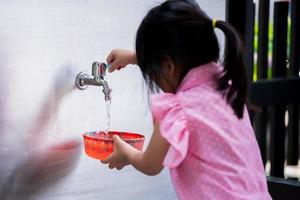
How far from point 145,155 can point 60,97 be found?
315 millimetres

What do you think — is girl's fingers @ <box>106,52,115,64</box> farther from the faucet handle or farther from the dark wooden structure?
the dark wooden structure

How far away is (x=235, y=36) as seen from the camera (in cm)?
138

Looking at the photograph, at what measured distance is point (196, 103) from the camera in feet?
4.54

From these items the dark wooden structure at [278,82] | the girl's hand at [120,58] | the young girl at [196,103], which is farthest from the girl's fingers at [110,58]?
the dark wooden structure at [278,82]

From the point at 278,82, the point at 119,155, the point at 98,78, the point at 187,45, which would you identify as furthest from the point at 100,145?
the point at 278,82

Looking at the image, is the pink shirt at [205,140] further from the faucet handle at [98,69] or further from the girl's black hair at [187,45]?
the faucet handle at [98,69]

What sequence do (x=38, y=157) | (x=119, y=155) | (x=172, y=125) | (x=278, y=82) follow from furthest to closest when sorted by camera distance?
(x=278, y=82) → (x=38, y=157) → (x=119, y=155) → (x=172, y=125)

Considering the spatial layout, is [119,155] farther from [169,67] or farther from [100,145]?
[169,67]

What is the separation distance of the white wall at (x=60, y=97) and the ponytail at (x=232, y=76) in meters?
0.40

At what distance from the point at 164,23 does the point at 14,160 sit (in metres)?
0.49

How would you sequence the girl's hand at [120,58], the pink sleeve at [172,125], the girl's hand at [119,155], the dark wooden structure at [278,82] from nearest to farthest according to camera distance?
the pink sleeve at [172,125] < the girl's hand at [119,155] < the girl's hand at [120,58] < the dark wooden structure at [278,82]

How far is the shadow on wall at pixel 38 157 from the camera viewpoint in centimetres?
154

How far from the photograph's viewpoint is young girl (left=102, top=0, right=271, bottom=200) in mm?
1382

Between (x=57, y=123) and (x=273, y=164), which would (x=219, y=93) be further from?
(x=273, y=164)
